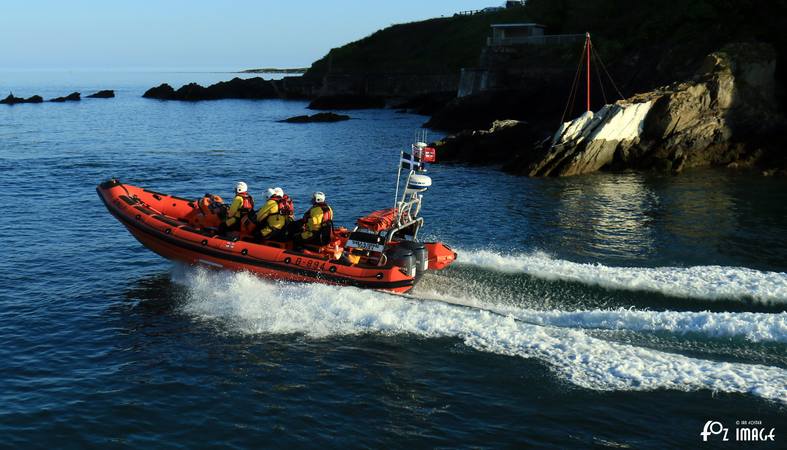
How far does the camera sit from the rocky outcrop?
32.5 metres

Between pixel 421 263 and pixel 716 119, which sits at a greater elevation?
pixel 716 119

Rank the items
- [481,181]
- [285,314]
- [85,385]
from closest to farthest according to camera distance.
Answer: [85,385] < [285,314] < [481,181]

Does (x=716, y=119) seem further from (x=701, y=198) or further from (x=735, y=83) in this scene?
(x=701, y=198)

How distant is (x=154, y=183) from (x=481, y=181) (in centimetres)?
1508

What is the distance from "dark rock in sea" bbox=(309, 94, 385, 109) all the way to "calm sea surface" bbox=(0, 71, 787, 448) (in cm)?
5996

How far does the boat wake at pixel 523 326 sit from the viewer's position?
11398mm

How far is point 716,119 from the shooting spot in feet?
110

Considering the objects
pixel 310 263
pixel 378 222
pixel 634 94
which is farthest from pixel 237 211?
pixel 634 94

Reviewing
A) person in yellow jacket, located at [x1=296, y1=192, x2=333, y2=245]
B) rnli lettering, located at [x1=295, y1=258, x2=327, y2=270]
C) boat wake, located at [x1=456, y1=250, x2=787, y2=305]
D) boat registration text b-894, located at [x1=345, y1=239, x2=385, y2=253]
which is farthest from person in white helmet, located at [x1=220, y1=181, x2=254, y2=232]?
boat wake, located at [x1=456, y1=250, x2=787, y2=305]

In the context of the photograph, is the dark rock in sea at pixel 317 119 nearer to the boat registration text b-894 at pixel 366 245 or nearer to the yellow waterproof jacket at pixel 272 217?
the yellow waterproof jacket at pixel 272 217

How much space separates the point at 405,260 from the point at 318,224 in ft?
7.26

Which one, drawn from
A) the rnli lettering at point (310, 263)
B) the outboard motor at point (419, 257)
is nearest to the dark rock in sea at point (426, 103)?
the outboard motor at point (419, 257)

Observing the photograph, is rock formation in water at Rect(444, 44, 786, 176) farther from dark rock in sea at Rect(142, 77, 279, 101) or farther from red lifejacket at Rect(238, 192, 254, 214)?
dark rock in sea at Rect(142, 77, 279, 101)

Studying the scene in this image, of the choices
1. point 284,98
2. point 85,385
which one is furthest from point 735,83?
point 284,98
